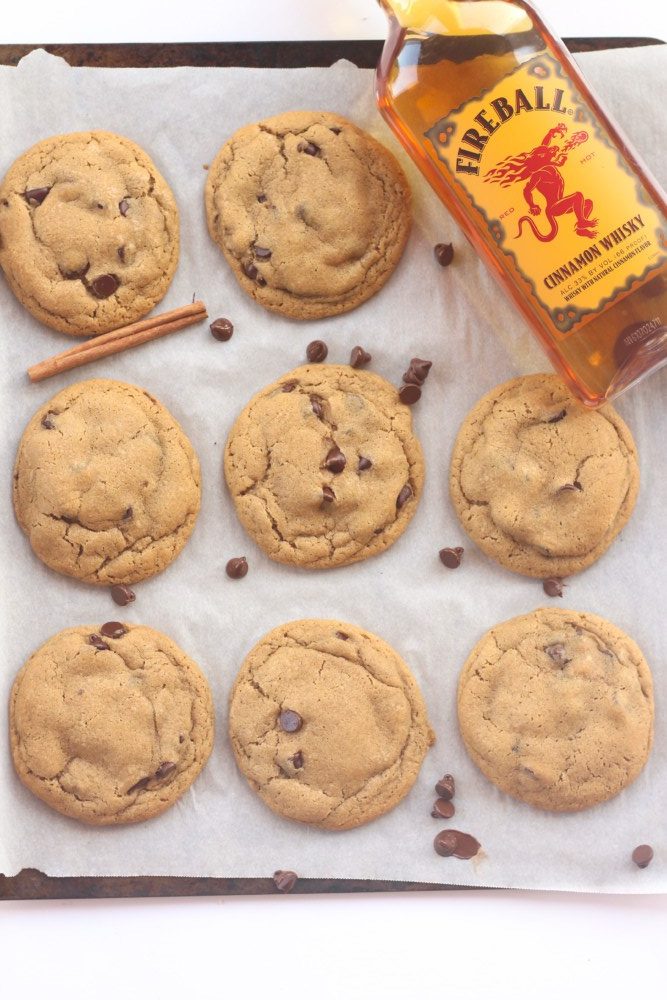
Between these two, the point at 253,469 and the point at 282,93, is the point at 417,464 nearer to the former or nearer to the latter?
the point at 253,469

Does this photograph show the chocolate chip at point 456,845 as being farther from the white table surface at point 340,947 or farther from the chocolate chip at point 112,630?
the chocolate chip at point 112,630

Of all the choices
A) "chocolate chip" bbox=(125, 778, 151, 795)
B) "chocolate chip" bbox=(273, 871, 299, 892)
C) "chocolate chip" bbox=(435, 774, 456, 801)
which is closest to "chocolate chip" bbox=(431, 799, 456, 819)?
"chocolate chip" bbox=(435, 774, 456, 801)

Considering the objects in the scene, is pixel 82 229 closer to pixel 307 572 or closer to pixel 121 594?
pixel 121 594

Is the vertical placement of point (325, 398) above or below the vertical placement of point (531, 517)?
above

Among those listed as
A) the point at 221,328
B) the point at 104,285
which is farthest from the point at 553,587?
the point at 104,285

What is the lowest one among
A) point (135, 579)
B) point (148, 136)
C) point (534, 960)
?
point (534, 960)

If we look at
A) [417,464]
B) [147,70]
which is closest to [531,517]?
[417,464]
